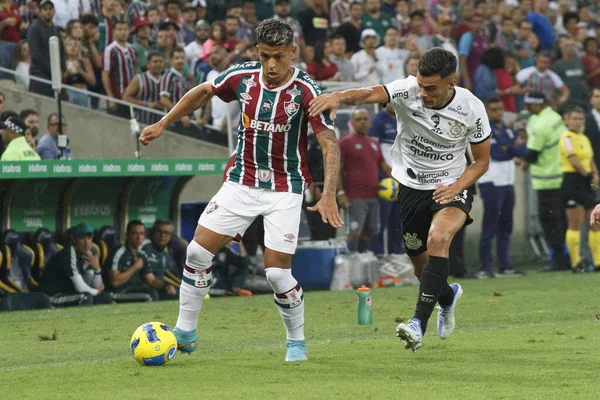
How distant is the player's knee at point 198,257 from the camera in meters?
8.30


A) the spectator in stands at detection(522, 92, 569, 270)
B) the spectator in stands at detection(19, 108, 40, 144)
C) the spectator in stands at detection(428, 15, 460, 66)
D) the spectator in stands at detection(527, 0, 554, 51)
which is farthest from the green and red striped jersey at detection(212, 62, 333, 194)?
the spectator in stands at detection(527, 0, 554, 51)

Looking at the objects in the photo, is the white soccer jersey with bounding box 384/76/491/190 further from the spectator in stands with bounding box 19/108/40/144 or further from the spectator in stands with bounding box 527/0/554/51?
the spectator in stands with bounding box 527/0/554/51

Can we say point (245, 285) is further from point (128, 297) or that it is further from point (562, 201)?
point (562, 201)

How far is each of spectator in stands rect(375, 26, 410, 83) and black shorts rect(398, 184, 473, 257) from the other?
10.6m

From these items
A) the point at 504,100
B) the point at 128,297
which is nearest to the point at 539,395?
the point at 128,297

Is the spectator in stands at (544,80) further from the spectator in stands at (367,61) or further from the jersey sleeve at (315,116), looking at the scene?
the jersey sleeve at (315,116)

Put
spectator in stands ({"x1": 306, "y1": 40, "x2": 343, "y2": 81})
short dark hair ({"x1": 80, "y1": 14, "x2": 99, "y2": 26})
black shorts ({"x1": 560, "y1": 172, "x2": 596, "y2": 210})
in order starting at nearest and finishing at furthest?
short dark hair ({"x1": 80, "y1": 14, "x2": 99, "y2": 26}), black shorts ({"x1": 560, "y1": 172, "x2": 596, "y2": 210}), spectator in stands ({"x1": 306, "y1": 40, "x2": 343, "y2": 81})

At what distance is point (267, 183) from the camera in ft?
27.8

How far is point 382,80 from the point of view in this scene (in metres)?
19.8

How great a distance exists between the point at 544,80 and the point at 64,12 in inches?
362

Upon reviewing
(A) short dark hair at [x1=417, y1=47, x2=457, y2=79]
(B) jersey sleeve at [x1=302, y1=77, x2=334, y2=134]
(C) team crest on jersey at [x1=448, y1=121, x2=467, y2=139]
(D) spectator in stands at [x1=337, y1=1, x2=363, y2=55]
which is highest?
(A) short dark hair at [x1=417, y1=47, x2=457, y2=79]

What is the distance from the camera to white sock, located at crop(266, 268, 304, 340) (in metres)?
8.28

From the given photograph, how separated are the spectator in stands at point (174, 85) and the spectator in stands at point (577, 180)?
5852 mm

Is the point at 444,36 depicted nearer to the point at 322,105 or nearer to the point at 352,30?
the point at 352,30
